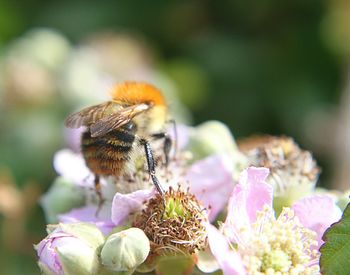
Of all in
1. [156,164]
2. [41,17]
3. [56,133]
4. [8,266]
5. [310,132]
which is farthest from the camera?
[41,17]

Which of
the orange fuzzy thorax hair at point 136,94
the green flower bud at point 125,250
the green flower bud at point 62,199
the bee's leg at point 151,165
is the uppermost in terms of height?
the orange fuzzy thorax hair at point 136,94

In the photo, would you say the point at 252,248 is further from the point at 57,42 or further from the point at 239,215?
the point at 57,42

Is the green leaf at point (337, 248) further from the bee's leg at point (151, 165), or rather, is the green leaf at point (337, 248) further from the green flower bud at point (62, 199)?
the green flower bud at point (62, 199)

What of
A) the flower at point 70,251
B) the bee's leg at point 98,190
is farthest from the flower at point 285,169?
the flower at point 70,251

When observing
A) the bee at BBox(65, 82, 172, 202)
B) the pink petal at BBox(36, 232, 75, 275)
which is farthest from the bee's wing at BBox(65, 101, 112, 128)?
the pink petal at BBox(36, 232, 75, 275)

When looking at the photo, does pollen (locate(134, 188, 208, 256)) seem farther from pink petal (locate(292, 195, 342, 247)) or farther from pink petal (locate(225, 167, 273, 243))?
pink petal (locate(292, 195, 342, 247))

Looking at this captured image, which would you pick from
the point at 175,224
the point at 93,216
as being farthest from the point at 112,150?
the point at 175,224

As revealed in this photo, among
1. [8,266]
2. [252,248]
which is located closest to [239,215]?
[252,248]
